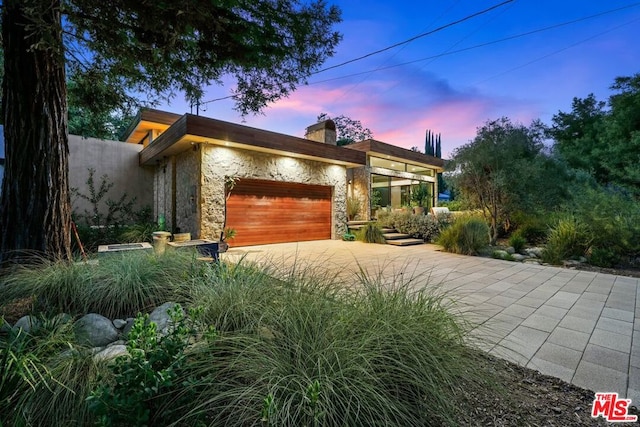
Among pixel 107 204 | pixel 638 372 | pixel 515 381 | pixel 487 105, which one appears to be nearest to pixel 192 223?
pixel 107 204

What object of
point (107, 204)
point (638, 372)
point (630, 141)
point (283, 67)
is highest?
point (630, 141)

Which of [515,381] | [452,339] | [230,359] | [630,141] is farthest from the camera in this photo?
[630,141]

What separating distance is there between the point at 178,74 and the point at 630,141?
16.7m

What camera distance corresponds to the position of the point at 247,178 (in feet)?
24.9

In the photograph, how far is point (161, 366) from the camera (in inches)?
44.1

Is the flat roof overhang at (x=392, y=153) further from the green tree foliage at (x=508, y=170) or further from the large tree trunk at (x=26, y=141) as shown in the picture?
the large tree trunk at (x=26, y=141)

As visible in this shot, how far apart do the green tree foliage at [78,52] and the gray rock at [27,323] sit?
1077 millimetres

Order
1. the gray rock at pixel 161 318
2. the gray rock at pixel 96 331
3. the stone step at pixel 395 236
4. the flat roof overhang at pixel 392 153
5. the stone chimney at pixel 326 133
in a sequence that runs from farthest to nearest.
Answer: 1. the flat roof overhang at pixel 392 153
2. the stone chimney at pixel 326 133
3. the stone step at pixel 395 236
4. the gray rock at pixel 161 318
5. the gray rock at pixel 96 331

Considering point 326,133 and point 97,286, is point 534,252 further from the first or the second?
point 97,286

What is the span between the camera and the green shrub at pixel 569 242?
225 inches

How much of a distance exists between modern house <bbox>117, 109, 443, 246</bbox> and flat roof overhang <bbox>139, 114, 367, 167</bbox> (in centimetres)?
2

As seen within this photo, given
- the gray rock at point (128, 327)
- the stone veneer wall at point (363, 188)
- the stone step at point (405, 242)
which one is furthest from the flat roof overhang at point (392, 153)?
the gray rock at point (128, 327)

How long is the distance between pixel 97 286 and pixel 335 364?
2.11 metres

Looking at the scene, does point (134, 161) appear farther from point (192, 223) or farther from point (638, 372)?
point (638, 372)
